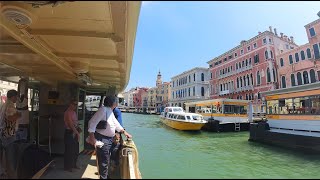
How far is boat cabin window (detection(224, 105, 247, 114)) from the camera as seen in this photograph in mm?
23155

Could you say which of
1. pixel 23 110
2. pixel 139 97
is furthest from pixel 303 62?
pixel 139 97

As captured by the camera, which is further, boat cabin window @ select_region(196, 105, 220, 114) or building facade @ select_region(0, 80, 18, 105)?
boat cabin window @ select_region(196, 105, 220, 114)

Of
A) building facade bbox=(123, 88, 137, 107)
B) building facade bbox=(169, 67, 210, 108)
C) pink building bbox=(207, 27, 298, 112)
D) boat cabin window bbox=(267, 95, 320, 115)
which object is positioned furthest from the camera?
building facade bbox=(123, 88, 137, 107)

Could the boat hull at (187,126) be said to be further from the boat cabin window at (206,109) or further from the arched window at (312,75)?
the arched window at (312,75)

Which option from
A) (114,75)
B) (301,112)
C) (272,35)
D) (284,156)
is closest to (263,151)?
(284,156)

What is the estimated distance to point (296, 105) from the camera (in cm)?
1376

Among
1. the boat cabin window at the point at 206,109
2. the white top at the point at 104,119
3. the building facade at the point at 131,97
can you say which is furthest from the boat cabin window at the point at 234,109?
the building facade at the point at 131,97

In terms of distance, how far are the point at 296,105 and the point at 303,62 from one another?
48.9 feet

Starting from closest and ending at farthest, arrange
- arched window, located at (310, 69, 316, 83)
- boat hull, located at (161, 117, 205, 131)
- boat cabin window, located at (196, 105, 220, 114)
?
boat hull, located at (161, 117, 205, 131) < boat cabin window, located at (196, 105, 220, 114) < arched window, located at (310, 69, 316, 83)

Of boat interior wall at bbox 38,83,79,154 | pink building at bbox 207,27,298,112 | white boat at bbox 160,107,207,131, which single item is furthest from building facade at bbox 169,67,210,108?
boat interior wall at bbox 38,83,79,154

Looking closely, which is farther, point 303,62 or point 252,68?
point 252,68

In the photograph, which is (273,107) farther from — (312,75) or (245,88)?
(245,88)

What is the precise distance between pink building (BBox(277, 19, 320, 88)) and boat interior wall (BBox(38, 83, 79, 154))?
24.4m

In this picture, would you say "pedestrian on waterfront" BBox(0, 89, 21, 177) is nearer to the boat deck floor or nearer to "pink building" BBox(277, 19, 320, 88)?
the boat deck floor
